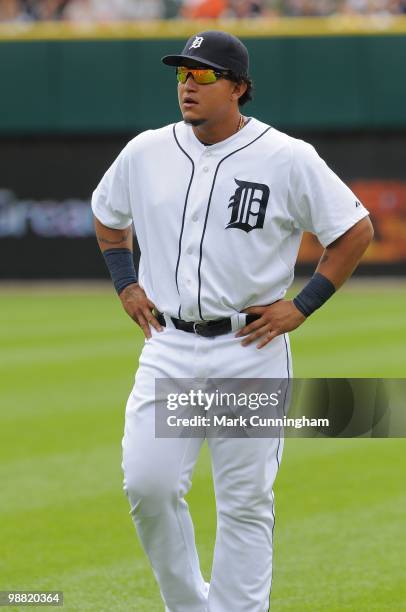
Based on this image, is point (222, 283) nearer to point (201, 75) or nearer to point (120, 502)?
point (201, 75)

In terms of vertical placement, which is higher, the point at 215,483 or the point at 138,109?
the point at 215,483

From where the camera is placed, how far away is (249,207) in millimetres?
4453

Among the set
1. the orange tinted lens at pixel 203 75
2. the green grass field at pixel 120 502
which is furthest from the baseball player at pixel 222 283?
the green grass field at pixel 120 502

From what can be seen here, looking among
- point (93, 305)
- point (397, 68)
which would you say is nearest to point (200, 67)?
point (93, 305)

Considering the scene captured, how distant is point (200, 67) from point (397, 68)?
20008 mm

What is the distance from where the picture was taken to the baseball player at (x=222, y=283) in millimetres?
4465

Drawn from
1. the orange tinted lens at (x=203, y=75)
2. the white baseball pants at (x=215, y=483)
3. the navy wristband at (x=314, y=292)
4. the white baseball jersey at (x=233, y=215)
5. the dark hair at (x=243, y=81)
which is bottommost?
the white baseball pants at (x=215, y=483)

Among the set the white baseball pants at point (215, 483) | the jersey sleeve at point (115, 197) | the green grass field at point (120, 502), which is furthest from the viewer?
the green grass field at point (120, 502)

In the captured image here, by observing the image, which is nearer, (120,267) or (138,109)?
(120,267)

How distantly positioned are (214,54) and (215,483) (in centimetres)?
153

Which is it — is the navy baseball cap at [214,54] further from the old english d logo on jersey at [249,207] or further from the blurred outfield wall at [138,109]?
the blurred outfield wall at [138,109]

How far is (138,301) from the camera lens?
188 inches

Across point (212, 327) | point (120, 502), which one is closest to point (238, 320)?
point (212, 327)

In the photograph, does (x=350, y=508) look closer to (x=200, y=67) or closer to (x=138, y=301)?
(x=138, y=301)
